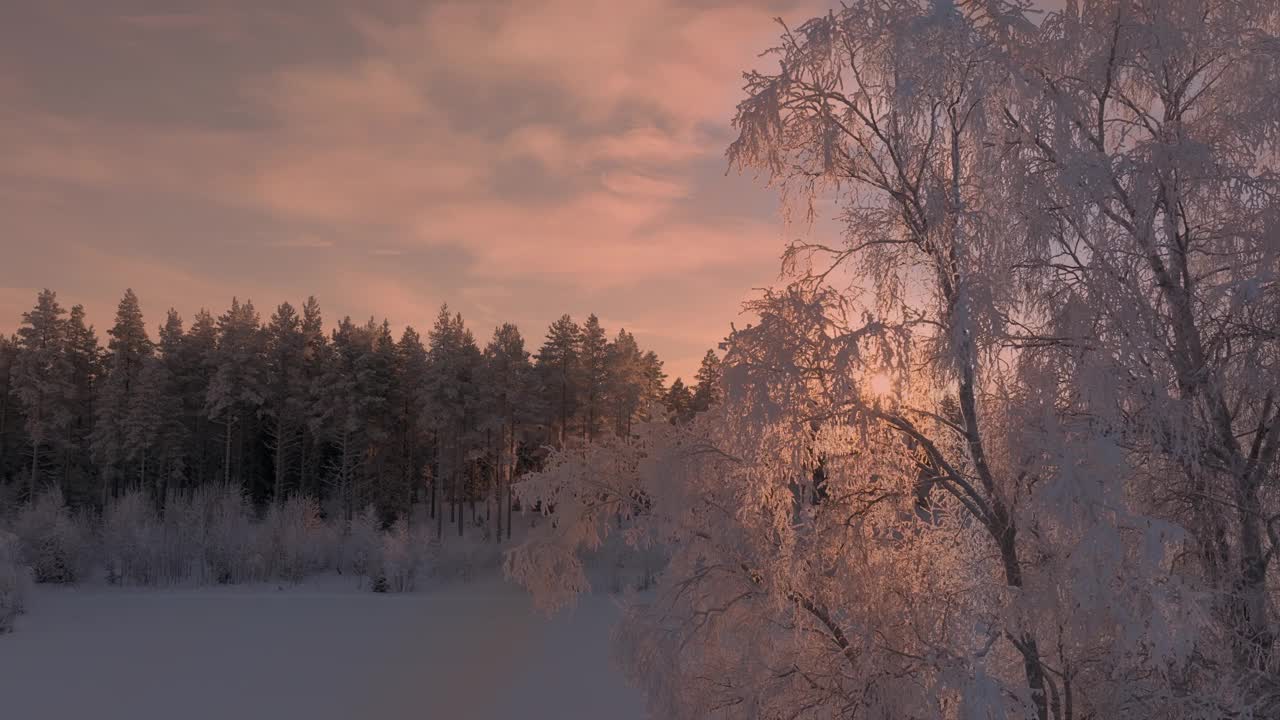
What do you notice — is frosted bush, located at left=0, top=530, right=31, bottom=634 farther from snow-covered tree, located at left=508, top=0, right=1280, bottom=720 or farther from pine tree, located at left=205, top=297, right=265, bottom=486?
snow-covered tree, located at left=508, top=0, right=1280, bottom=720

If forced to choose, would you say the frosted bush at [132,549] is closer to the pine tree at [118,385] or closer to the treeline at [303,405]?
the treeline at [303,405]

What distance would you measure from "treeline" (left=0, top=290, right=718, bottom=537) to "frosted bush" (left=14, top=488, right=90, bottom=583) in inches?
278

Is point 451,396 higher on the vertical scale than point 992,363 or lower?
higher

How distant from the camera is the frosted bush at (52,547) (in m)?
34.1

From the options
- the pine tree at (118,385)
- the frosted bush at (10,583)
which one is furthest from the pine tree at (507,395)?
the frosted bush at (10,583)

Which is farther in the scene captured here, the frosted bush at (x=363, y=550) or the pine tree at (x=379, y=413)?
the pine tree at (x=379, y=413)

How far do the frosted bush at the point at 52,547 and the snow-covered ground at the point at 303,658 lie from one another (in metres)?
1.21

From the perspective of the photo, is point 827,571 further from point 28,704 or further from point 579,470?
point 28,704

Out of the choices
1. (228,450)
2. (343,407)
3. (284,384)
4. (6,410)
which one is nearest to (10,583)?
(228,450)

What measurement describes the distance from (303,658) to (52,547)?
16.6m

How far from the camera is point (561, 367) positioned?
48594mm

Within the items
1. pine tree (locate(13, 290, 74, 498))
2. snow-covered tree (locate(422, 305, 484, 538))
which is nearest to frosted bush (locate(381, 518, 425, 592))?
snow-covered tree (locate(422, 305, 484, 538))

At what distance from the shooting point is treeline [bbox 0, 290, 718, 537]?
4497 centimetres

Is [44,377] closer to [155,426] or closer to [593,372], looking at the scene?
[155,426]
